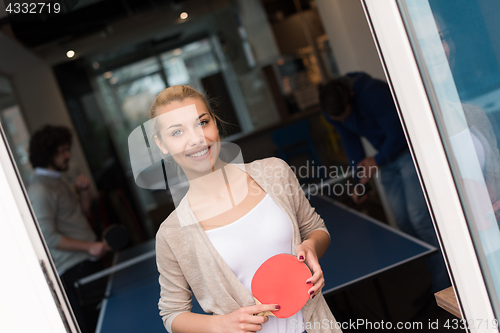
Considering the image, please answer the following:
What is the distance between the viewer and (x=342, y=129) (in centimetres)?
211

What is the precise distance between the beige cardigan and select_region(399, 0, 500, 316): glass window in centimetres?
43

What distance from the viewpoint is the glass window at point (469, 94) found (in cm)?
88

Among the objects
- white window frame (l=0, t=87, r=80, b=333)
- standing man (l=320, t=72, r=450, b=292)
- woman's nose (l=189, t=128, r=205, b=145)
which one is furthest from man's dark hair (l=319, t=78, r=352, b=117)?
white window frame (l=0, t=87, r=80, b=333)

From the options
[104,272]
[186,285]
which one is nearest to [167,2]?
[104,272]

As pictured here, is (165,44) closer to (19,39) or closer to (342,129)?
(19,39)

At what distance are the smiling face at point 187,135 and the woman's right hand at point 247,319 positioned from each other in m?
0.38

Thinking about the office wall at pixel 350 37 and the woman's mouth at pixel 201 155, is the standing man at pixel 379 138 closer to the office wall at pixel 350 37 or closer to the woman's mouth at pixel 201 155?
→ the office wall at pixel 350 37

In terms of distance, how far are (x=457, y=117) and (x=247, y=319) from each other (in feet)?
2.29

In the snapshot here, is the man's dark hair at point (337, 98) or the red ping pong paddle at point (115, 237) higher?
the man's dark hair at point (337, 98)

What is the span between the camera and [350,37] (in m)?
3.18

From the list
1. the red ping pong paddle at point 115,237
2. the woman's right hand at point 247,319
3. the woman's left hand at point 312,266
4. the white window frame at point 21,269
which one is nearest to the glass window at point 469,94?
the woman's left hand at point 312,266

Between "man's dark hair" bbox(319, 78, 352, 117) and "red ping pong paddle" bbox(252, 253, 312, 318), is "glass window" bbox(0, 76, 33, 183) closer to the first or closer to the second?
"man's dark hair" bbox(319, 78, 352, 117)

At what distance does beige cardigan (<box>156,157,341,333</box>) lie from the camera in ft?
3.17

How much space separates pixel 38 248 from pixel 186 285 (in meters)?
0.37
